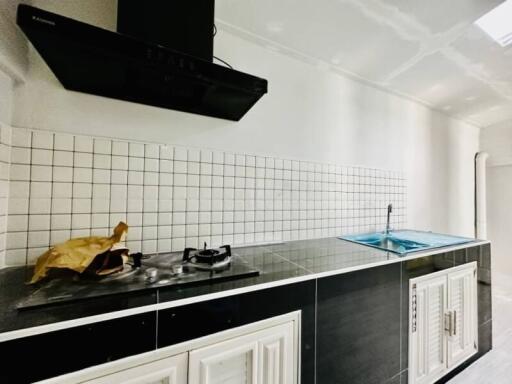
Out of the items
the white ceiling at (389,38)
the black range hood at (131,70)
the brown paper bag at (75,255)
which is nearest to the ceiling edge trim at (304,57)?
the white ceiling at (389,38)

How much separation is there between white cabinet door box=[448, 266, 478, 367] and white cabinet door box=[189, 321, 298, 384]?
1282 mm

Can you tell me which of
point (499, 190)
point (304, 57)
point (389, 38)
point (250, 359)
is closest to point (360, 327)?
point (250, 359)

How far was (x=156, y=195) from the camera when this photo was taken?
122 centimetres

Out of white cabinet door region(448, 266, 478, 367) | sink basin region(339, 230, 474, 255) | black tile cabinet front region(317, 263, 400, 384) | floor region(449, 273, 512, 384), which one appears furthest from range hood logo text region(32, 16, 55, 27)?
floor region(449, 273, 512, 384)

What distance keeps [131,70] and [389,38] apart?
1.76m

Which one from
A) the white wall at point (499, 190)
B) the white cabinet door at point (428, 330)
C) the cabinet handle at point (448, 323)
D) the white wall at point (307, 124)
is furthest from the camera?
the white wall at point (499, 190)

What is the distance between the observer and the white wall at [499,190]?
3143mm

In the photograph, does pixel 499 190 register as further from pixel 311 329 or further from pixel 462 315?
pixel 311 329

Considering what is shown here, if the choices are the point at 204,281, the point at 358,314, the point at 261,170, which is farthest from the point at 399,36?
the point at 204,281

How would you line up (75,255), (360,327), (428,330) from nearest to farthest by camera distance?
(75,255)
(360,327)
(428,330)

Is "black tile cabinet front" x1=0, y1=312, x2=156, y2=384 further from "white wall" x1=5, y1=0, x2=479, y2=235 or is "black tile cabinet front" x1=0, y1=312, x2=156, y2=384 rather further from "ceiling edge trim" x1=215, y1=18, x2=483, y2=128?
"ceiling edge trim" x1=215, y1=18, x2=483, y2=128

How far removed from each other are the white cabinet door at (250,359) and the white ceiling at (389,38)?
5.58 ft

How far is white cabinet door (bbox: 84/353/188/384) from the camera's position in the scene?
621mm

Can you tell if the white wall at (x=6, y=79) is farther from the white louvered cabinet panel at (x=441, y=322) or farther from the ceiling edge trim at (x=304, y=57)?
the white louvered cabinet panel at (x=441, y=322)
